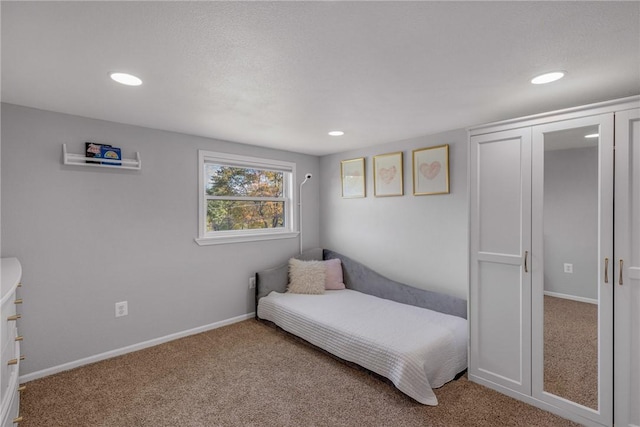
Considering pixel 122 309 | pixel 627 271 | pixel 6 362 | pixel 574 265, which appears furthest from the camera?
pixel 122 309

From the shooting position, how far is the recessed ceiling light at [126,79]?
6.03 feet

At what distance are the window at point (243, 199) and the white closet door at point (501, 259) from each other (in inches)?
97.9

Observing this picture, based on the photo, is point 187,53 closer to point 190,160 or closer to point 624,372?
point 190,160

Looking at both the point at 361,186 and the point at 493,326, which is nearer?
the point at 493,326

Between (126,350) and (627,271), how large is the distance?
155 inches

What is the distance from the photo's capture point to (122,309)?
2.86 metres

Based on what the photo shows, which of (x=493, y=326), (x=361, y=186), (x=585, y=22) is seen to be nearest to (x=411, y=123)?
(x=361, y=186)

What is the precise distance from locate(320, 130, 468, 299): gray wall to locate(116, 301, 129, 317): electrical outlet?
2577 millimetres

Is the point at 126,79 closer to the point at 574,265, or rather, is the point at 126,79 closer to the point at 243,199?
the point at 243,199

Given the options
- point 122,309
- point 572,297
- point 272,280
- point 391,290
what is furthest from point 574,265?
point 122,309

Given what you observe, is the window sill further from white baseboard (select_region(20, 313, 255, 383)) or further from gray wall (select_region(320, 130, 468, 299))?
white baseboard (select_region(20, 313, 255, 383))

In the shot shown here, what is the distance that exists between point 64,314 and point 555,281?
3.81 m

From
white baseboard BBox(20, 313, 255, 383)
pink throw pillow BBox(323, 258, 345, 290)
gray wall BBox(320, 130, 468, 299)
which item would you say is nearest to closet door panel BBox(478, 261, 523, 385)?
gray wall BBox(320, 130, 468, 299)

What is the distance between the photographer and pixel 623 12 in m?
1.25
